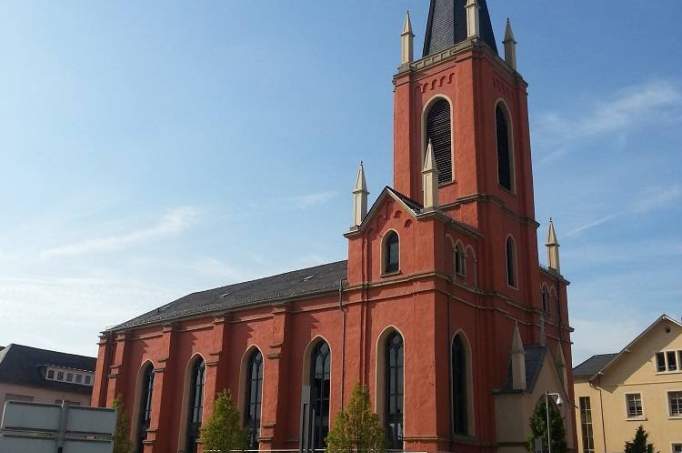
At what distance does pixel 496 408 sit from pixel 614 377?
20638mm

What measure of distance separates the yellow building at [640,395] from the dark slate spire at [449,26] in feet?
76.9

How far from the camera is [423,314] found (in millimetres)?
32844

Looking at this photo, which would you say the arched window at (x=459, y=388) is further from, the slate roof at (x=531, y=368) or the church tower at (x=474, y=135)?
the church tower at (x=474, y=135)

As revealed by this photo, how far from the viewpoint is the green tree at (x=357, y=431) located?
30844 mm

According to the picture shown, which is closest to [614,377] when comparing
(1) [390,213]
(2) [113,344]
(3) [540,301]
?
(3) [540,301]

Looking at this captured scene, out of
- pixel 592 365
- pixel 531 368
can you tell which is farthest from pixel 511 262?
pixel 592 365

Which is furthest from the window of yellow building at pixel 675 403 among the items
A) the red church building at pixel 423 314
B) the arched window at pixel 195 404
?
the arched window at pixel 195 404

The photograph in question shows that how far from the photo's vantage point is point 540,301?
1594 inches

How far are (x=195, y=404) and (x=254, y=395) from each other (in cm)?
553

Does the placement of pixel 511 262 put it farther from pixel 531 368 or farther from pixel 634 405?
pixel 634 405

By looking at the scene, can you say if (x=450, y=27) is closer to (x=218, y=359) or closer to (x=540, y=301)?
(x=540, y=301)

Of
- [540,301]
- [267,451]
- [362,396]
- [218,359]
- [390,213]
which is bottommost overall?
[267,451]

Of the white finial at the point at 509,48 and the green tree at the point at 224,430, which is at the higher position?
the white finial at the point at 509,48

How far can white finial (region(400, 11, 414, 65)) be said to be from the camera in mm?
44094
